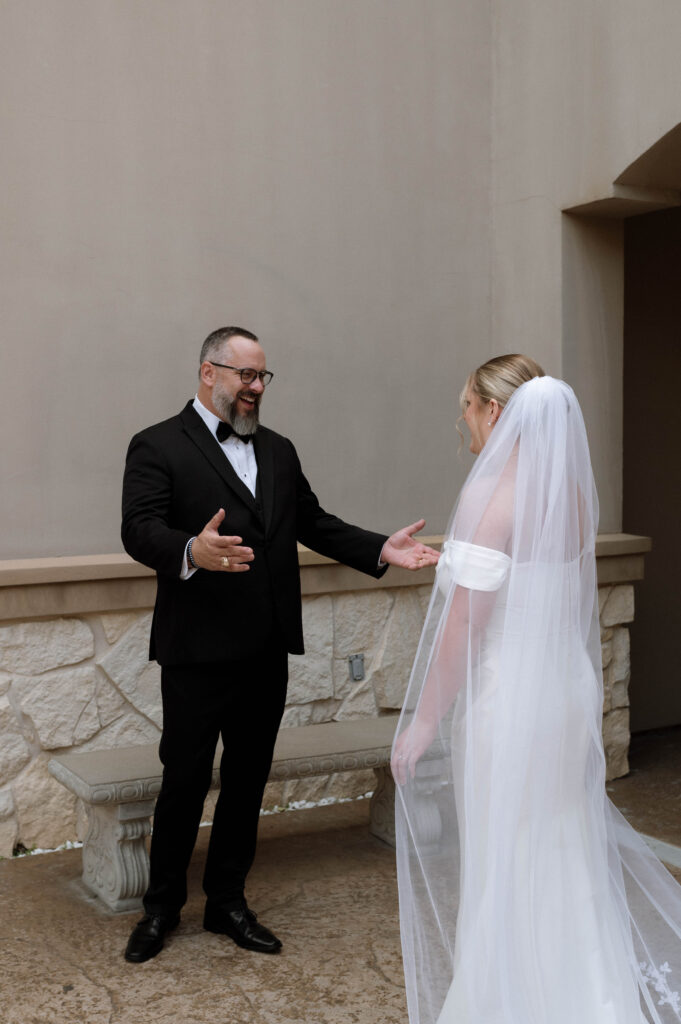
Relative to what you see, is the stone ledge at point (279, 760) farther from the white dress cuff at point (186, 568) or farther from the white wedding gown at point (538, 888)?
the white wedding gown at point (538, 888)

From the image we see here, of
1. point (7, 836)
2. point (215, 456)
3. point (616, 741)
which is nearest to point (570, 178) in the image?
point (215, 456)

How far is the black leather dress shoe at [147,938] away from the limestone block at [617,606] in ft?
8.85

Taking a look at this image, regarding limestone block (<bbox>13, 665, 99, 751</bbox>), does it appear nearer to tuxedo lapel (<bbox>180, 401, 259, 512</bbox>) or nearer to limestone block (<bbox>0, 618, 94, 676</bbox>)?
limestone block (<bbox>0, 618, 94, 676</bbox>)

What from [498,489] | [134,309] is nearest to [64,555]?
[134,309]

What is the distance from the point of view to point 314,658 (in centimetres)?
477

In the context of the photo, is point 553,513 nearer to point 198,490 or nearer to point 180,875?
point 198,490

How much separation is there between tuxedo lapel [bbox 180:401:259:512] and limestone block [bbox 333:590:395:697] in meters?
1.52

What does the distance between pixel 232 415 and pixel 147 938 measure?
1.61 m

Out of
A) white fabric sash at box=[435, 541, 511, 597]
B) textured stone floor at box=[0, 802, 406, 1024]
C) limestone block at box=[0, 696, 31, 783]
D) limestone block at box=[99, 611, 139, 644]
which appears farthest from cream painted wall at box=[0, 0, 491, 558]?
white fabric sash at box=[435, 541, 511, 597]

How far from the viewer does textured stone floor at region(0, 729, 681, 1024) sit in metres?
3.03

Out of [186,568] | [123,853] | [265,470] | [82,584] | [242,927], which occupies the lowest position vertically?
[242,927]

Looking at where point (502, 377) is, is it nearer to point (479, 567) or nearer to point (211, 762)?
point (479, 567)

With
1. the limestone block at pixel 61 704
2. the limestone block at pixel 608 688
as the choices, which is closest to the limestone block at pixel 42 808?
the limestone block at pixel 61 704

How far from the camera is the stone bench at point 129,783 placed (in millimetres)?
3654
